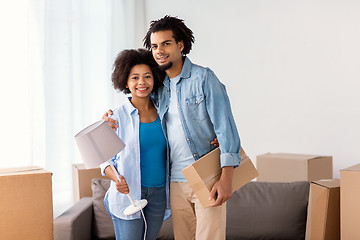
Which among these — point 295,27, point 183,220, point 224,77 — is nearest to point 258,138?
point 224,77

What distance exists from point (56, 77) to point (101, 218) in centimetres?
123

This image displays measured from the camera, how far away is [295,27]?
3.47 m

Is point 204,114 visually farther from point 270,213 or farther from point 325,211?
point 270,213

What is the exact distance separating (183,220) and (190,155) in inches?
10.6

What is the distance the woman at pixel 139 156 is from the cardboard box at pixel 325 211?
2.54ft

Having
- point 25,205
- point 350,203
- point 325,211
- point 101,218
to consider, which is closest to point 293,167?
point 325,211

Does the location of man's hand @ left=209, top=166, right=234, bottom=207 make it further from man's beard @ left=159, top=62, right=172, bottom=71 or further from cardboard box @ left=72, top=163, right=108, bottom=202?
cardboard box @ left=72, top=163, right=108, bottom=202

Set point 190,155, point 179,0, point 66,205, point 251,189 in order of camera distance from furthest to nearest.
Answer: point 179,0, point 66,205, point 251,189, point 190,155

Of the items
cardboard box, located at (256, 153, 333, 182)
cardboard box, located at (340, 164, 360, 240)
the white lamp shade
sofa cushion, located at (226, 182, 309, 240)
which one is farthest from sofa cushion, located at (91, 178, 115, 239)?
cardboard box, located at (340, 164, 360, 240)

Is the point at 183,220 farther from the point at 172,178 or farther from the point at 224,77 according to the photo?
the point at 224,77

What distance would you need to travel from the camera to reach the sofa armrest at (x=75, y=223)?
2.16 meters

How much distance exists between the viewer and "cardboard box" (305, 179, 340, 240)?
199 centimetres

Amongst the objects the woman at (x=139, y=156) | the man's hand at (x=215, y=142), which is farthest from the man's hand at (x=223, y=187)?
the woman at (x=139, y=156)

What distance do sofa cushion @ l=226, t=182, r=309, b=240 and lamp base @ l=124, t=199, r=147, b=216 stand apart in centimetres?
93
